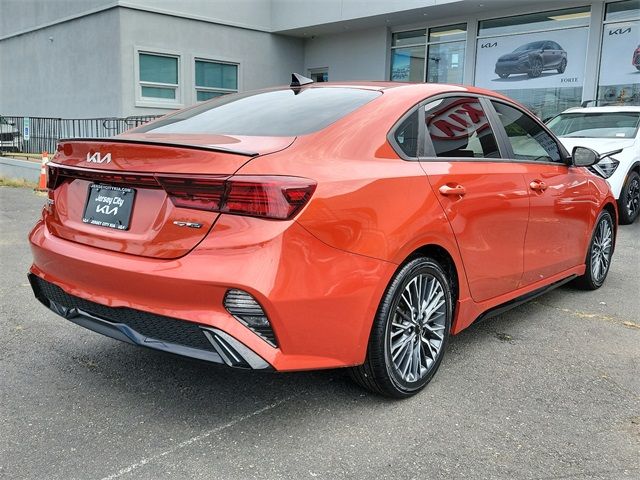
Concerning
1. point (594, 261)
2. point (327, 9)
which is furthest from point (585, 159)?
point (327, 9)

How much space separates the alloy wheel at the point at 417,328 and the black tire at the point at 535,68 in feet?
43.7

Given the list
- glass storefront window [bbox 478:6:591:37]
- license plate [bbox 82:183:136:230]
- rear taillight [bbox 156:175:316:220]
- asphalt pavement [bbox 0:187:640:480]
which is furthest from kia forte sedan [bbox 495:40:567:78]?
license plate [bbox 82:183:136:230]

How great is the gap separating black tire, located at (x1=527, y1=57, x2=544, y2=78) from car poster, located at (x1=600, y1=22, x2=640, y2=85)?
1.46 metres

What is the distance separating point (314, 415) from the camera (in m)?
2.98

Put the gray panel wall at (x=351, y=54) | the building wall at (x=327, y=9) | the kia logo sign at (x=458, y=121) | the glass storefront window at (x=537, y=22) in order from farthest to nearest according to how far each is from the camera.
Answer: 1. the gray panel wall at (x=351, y=54)
2. the building wall at (x=327, y=9)
3. the glass storefront window at (x=537, y=22)
4. the kia logo sign at (x=458, y=121)

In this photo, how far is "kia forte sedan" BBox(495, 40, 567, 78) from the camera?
14.6 metres

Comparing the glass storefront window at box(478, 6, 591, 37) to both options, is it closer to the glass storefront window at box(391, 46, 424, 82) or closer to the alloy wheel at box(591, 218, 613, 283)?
the glass storefront window at box(391, 46, 424, 82)

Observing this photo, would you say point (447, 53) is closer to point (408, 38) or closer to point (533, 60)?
point (408, 38)

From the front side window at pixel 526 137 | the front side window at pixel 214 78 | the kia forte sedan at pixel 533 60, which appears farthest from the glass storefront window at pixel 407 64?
the front side window at pixel 526 137

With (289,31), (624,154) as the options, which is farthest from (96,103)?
(624,154)

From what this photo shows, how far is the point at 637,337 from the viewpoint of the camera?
4.25m

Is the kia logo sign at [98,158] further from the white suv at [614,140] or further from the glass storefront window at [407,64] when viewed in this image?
the glass storefront window at [407,64]

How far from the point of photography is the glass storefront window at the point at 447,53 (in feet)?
53.8

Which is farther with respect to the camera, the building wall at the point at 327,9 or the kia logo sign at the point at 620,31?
the building wall at the point at 327,9
